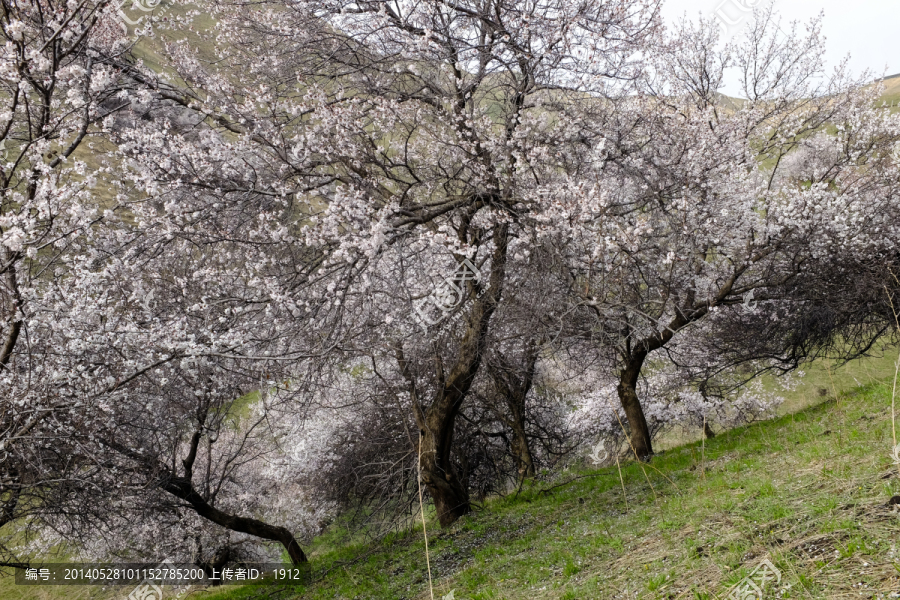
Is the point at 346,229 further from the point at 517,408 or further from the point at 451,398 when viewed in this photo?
the point at 517,408

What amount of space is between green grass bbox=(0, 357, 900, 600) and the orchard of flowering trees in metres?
1.48

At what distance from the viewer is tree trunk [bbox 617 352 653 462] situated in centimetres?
1184

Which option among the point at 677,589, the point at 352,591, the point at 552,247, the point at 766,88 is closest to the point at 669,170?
→ the point at 552,247

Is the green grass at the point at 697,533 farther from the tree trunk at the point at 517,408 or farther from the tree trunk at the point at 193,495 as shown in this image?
the tree trunk at the point at 517,408

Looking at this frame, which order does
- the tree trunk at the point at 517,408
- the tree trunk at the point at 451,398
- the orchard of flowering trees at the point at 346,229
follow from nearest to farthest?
the orchard of flowering trees at the point at 346,229, the tree trunk at the point at 451,398, the tree trunk at the point at 517,408

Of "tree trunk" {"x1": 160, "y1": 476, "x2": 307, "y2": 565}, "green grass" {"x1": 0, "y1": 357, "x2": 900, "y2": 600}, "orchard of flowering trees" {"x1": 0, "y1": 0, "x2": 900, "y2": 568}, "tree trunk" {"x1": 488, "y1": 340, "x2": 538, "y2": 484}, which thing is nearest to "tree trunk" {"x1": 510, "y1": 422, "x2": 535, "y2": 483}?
"tree trunk" {"x1": 488, "y1": 340, "x2": 538, "y2": 484}

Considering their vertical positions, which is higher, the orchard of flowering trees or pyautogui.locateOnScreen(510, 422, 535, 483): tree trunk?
the orchard of flowering trees

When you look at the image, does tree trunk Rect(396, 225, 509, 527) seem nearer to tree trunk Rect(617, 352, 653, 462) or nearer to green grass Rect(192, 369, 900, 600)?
green grass Rect(192, 369, 900, 600)

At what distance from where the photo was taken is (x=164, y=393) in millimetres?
8312

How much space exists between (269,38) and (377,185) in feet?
11.7

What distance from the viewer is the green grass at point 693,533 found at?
3.15m

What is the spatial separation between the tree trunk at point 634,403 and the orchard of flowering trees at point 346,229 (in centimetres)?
12

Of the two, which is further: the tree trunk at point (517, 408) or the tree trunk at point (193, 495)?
the tree trunk at point (517, 408)

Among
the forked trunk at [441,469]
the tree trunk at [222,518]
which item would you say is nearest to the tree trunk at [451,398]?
the forked trunk at [441,469]
